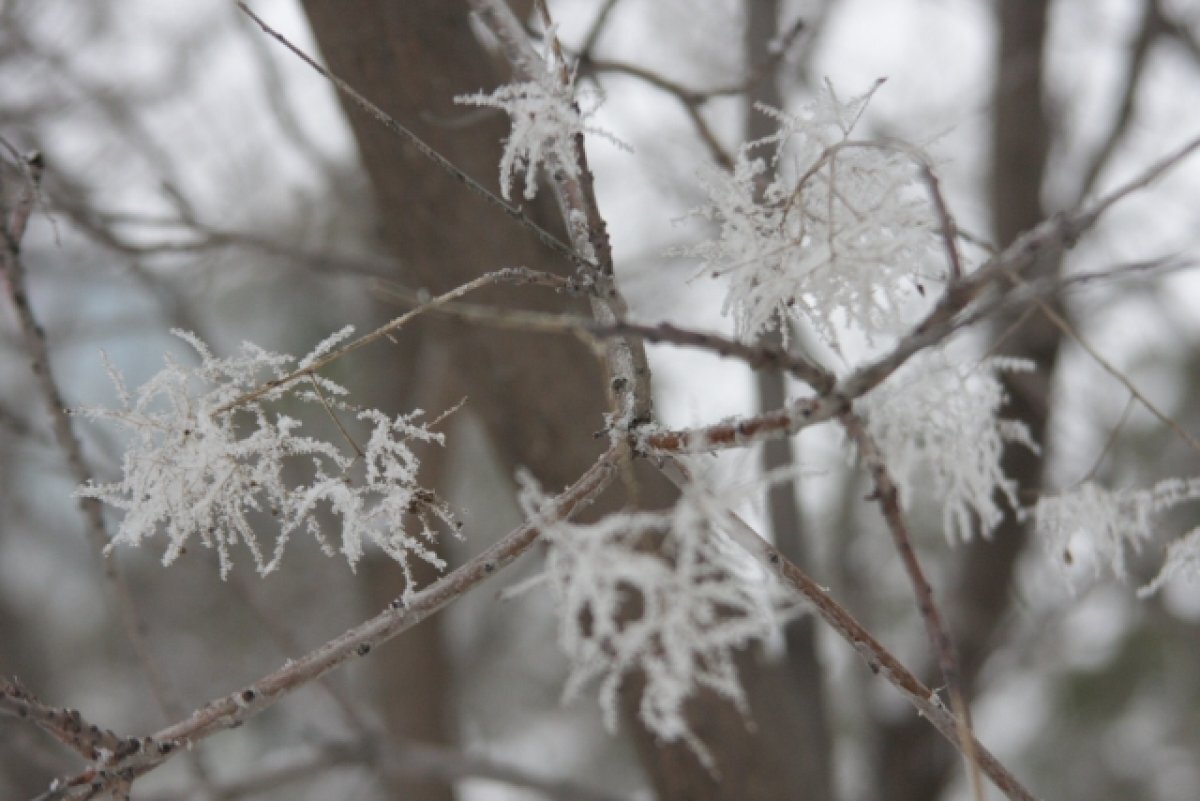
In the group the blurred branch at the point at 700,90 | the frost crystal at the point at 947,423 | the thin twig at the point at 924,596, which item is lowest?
the thin twig at the point at 924,596

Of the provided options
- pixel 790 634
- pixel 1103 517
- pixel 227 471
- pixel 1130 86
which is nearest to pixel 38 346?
pixel 227 471

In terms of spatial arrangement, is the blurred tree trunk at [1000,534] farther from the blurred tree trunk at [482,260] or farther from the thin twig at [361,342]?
the thin twig at [361,342]

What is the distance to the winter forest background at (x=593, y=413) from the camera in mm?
672

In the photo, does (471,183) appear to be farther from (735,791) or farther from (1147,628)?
(1147,628)

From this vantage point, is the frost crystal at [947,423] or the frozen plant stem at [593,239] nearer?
the frozen plant stem at [593,239]

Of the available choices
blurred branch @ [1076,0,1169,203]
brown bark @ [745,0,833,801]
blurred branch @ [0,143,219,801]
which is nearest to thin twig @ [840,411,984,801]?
blurred branch @ [0,143,219,801]

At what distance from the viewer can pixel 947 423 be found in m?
0.75

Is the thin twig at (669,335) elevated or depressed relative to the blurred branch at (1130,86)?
depressed

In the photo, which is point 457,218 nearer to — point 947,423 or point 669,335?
point 947,423

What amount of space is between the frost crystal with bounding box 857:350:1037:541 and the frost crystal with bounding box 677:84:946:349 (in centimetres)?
12

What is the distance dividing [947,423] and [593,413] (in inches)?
27.2

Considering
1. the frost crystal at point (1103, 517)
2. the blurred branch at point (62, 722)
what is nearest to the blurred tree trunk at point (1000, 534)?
the frost crystal at point (1103, 517)

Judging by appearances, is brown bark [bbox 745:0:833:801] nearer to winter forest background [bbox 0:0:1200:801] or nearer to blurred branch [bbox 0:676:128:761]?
winter forest background [bbox 0:0:1200:801]

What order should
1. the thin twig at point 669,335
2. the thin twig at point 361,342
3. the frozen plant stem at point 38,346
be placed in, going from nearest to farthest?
the thin twig at point 669,335 < the thin twig at point 361,342 < the frozen plant stem at point 38,346
